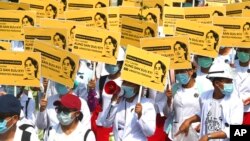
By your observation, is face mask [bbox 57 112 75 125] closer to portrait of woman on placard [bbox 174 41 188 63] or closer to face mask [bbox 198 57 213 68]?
portrait of woman on placard [bbox 174 41 188 63]

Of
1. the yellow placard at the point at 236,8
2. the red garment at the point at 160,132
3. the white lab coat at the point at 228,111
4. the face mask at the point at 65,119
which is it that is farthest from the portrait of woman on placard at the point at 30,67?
the yellow placard at the point at 236,8

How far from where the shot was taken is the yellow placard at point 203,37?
Answer: 12.8m

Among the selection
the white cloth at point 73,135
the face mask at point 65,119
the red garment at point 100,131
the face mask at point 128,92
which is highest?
the face mask at point 128,92

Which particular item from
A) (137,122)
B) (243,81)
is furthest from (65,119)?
(243,81)

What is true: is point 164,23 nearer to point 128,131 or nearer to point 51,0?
point 51,0

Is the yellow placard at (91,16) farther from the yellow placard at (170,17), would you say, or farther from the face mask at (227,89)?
the face mask at (227,89)

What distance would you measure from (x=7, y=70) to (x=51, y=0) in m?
4.95

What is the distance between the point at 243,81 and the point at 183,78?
1459mm

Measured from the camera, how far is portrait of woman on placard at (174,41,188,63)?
11.5 metres

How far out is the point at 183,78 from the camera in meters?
11.3

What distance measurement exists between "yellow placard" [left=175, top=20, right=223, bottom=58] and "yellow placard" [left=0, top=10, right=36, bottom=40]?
2.78 meters

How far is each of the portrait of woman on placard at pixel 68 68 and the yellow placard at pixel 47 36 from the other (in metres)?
1.41

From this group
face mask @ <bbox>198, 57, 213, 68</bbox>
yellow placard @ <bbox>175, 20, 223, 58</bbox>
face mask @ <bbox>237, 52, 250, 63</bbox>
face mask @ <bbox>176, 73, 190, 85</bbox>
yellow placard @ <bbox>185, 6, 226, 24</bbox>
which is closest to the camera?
face mask @ <bbox>176, 73, 190, 85</bbox>

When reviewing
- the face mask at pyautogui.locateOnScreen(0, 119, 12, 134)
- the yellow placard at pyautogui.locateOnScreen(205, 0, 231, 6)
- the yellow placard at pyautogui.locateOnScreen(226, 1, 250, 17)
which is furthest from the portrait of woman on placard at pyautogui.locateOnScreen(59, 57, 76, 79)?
the yellow placard at pyautogui.locateOnScreen(205, 0, 231, 6)
